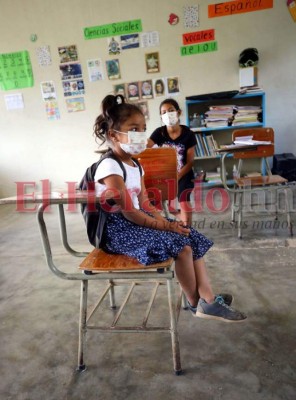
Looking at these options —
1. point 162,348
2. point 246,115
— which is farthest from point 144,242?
point 246,115

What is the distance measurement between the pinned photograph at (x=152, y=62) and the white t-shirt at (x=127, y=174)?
10.3 feet

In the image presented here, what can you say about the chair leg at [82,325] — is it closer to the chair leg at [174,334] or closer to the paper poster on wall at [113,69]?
the chair leg at [174,334]

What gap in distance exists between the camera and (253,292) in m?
1.63

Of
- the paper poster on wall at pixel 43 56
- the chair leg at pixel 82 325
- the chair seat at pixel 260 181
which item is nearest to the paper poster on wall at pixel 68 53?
the paper poster on wall at pixel 43 56

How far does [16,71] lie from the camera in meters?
4.27

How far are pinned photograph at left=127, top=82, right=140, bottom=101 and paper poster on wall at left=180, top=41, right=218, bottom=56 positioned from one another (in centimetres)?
72

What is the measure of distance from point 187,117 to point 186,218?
6.73ft

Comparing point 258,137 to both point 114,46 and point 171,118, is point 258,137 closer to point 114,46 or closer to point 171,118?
point 171,118

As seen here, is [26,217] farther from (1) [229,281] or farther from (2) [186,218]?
(1) [229,281]

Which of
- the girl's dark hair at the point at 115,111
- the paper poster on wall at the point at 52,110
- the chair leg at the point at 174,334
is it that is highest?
the paper poster on wall at the point at 52,110

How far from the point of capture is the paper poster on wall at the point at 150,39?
3.93m

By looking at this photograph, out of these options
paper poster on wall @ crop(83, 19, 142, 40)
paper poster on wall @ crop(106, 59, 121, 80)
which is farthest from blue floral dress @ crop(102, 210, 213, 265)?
paper poster on wall @ crop(83, 19, 142, 40)

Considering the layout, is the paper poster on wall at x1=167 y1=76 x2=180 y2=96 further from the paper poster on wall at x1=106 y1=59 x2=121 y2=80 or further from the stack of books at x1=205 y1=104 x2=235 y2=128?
the paper poster on wall at x1=106 y1=59 x2=121 y2=80

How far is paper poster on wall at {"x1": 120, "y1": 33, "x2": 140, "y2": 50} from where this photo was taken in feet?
13.0
